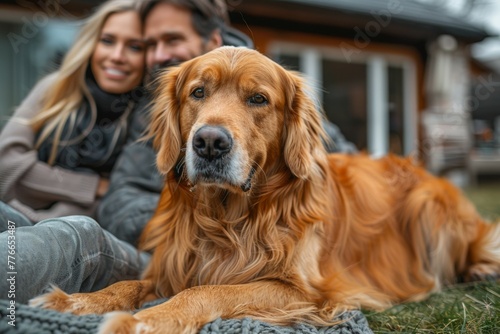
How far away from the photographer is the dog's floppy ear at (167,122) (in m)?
2.77

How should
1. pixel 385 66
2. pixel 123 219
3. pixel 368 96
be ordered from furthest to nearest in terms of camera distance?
pixel 385 66 < pixel 368 96 < pixel 123 219

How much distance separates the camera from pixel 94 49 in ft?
13.0

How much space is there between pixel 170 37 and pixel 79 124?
0.88 m

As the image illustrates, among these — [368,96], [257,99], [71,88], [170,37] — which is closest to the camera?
[257,99]

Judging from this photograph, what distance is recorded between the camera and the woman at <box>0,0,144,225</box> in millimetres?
3610

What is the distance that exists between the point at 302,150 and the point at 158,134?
80 cm

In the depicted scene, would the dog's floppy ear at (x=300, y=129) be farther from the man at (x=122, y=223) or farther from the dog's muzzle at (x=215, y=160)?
the man at (x=122, y=223)

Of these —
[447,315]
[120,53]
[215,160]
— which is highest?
[120,53]

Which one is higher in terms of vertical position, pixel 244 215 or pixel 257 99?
pixel 257 99

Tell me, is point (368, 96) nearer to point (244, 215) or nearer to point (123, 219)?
point (123, 219)

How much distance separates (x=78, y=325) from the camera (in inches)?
76.0

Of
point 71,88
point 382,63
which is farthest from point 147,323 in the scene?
point 382,63

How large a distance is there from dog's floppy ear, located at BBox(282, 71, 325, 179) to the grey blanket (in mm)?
761

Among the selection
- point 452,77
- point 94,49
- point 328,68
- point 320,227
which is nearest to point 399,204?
point 320,227
